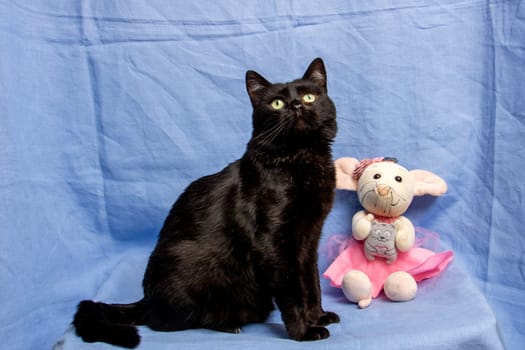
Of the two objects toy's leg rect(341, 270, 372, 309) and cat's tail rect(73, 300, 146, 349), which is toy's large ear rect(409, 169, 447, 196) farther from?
cat's tail rect(73, 300, 146, 349)

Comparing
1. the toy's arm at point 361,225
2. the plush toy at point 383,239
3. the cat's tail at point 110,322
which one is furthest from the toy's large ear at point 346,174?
the cat's tail at point 110,322

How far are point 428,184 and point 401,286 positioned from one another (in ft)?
1.27

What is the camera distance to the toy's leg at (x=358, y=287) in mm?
1709

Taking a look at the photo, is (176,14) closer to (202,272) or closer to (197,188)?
(197,188)

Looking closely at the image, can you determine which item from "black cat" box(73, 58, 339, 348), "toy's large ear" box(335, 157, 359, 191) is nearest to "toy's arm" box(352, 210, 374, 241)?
"toy's large ear" box(335, 157, 359, 191)

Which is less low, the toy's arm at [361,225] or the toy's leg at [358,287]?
the toy's arm at [361,225]

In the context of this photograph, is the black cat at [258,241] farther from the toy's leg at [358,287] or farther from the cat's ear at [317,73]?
the toy's leg at [358,287]

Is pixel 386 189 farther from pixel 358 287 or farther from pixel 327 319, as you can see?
pixel 327 319

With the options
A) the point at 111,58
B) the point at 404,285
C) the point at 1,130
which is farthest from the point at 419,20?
the point at 1,130

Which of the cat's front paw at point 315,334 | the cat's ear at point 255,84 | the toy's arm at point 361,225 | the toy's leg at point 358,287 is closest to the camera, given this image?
the cat's front paw at point 315,334

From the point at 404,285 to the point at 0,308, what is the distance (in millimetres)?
1243

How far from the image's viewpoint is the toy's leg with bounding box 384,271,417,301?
171cm

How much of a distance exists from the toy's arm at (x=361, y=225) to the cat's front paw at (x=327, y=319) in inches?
11.9

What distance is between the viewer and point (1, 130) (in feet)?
5.66
